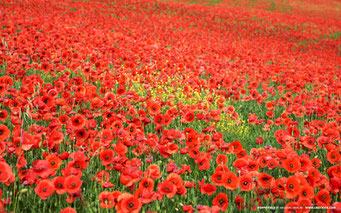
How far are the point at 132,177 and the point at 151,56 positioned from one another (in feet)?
15.4

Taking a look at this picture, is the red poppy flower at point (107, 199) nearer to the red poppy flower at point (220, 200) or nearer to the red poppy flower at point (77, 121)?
the red poppy flower at point (220, 200)

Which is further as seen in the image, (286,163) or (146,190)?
(286,163)

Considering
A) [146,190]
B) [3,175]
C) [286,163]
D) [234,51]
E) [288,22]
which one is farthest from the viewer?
[288,22]

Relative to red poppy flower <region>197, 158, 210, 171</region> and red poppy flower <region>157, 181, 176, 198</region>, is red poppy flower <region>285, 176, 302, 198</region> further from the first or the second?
red poppy flower <region>157, 181, 176, 198</region>

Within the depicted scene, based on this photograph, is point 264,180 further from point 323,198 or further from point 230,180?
point 323,198

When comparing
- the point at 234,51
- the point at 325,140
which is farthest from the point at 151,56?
the point at 325,140

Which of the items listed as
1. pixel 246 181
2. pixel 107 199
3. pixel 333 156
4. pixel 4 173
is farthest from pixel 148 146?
pixel 333 156

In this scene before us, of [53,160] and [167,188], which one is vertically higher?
[53,160]

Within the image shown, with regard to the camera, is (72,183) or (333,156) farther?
(333,156)

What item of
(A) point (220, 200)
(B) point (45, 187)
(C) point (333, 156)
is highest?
(B) point (45, 187)

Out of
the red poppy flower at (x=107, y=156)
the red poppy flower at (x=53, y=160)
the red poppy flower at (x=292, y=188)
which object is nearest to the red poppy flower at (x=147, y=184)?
the red poppy flower at (x=107, y=156)

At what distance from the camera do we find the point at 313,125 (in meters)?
3.06

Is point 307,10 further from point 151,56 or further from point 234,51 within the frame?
point 151,56

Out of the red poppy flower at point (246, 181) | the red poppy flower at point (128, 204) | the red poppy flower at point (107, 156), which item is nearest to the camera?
the red poppy flower at point (128, 204)
